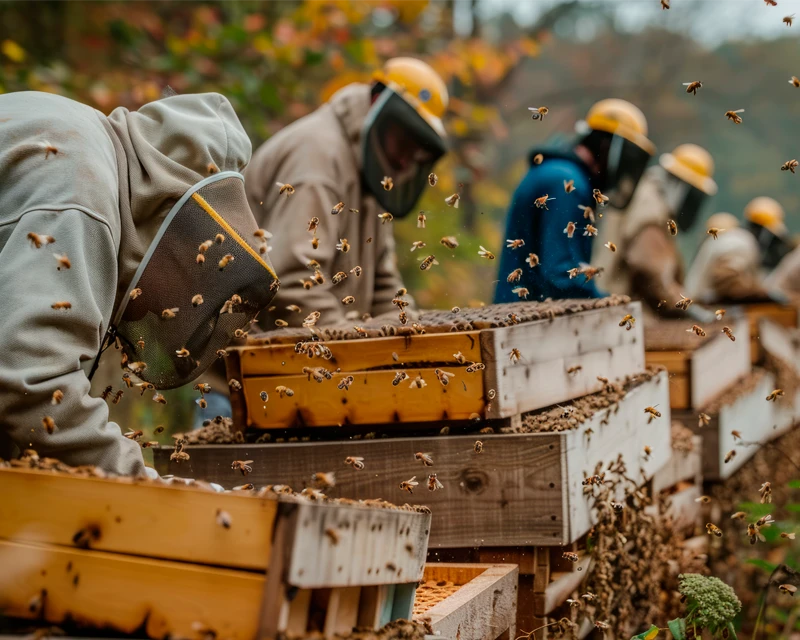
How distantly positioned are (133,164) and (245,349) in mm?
998

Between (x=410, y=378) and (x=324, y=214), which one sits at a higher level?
(x=324, y=214)

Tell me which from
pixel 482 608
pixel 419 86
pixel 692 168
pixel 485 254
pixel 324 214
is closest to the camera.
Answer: pixel 482 608

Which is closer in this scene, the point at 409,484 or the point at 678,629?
the point at 409,484

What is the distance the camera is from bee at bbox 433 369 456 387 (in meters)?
2.97

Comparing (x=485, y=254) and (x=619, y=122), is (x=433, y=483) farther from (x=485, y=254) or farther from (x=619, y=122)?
(x=619, y=122)

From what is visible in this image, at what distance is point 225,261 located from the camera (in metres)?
2.42

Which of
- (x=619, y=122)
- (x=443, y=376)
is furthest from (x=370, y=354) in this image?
(x=619, y=122)

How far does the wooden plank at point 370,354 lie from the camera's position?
298cm

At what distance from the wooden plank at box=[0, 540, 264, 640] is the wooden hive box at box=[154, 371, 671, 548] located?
1.47 m

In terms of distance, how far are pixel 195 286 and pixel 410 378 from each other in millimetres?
907

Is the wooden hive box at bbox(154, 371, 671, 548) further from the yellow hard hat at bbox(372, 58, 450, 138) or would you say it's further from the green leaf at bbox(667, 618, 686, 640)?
the yellow hard hat at bbox(372, 58, 450, 138)

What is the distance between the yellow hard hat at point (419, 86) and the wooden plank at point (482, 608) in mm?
2578

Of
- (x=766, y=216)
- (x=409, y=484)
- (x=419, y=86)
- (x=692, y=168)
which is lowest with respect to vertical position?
(x=409, y=484)

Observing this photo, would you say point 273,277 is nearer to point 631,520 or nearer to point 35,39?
point 631,520
